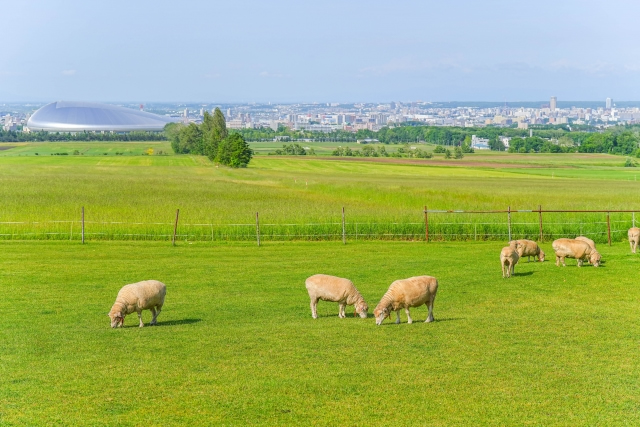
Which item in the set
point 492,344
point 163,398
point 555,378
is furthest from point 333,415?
point 492,344

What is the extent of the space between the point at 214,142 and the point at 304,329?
10612 cm

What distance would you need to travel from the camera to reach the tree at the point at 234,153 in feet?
350

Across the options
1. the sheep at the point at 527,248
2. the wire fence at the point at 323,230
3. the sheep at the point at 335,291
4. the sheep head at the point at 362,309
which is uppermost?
the sheep at the point at 335,291

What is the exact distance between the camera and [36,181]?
7400cm

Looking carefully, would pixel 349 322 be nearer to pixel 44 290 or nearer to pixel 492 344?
pixel 492 344

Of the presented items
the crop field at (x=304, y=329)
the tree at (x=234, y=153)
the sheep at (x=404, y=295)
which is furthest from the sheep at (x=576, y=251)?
the tree at (x=234, y=153)

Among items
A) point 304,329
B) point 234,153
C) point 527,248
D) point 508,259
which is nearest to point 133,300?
point 304,329

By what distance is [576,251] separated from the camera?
1081 inches

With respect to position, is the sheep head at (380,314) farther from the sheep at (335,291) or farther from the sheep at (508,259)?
the sheep at (508,259)

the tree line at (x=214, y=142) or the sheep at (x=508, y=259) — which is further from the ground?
the tree line at (x=214, y=142)

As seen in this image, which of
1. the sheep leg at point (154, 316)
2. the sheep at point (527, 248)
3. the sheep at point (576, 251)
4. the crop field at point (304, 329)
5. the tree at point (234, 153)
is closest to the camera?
the crop field at point (304, 329)

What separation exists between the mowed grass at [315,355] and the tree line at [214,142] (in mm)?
81619

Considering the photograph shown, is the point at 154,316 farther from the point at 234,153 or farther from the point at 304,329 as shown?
the point at 234,153

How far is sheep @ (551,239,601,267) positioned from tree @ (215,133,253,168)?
81.1 meters
